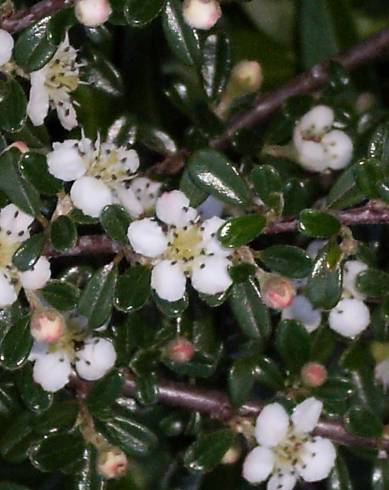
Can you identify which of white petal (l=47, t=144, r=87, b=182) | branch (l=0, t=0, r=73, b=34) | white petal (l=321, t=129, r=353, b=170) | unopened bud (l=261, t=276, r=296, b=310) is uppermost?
branch (l=0, t=0, r=73, b=34)

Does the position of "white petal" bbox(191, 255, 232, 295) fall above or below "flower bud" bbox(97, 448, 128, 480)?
above

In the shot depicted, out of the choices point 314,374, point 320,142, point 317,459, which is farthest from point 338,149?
point 317,459

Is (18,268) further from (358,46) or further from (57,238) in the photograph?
(358,46)

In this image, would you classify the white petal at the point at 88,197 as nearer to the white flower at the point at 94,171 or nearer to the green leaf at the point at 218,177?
the white flower at the point at 94,171

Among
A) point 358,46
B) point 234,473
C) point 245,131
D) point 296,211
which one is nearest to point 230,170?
point 296,211

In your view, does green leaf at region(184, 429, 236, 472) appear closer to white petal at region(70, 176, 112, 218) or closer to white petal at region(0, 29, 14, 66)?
white petal at region(70, 176, 112, 218)

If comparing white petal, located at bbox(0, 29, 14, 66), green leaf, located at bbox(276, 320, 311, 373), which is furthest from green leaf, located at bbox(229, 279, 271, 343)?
white petal, located at bbox(0, 29, 14, 66)

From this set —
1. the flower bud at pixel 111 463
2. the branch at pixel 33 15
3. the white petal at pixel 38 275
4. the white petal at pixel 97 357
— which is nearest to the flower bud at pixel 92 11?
the branch at pixel 33 15
